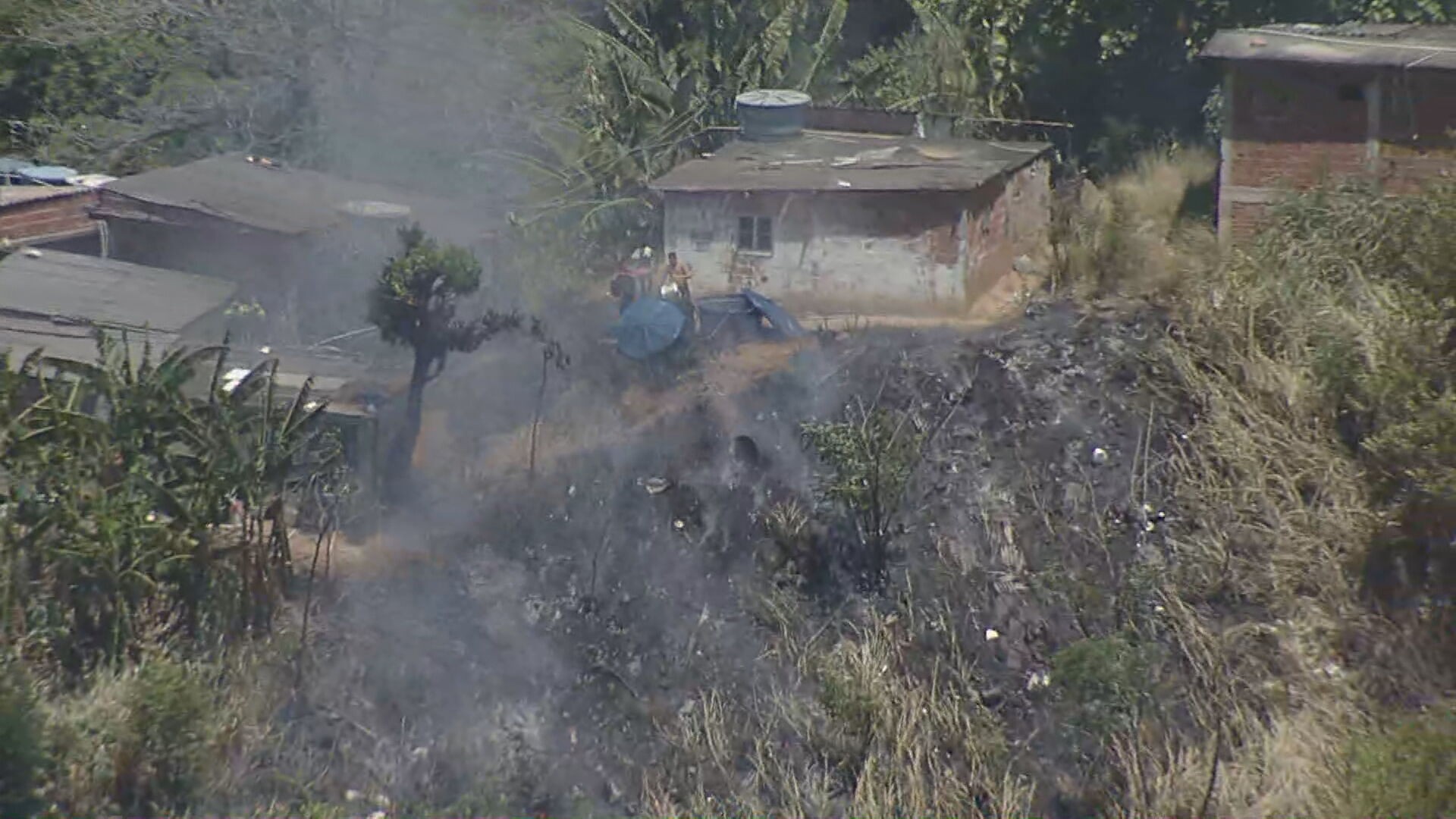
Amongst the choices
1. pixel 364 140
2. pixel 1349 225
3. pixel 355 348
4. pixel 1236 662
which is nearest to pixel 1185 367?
pixel 1349 225

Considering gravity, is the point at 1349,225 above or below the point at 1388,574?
above

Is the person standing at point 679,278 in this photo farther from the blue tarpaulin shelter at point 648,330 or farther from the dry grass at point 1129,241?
the dry grass at point 1129,241

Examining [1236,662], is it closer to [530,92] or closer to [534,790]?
[534,790]

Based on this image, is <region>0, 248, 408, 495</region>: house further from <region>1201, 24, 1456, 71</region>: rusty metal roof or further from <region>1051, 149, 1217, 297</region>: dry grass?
<region>1201, 24, 1456, 71</region>: rusty metal roof

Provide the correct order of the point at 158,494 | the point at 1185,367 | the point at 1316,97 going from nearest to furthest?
the point at 158,494, the point at 1185,367, the point at 1316,97

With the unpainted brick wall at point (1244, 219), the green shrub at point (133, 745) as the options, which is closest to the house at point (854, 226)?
the unpainted brick wall at point (1244, 219)

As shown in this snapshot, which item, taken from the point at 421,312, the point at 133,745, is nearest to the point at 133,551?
the point at 133,745
